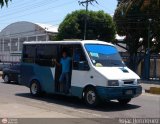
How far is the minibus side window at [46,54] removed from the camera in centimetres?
1555

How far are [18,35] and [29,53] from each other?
5557 cm

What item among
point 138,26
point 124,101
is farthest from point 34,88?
point 138,26

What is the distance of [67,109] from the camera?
1332 centimetres

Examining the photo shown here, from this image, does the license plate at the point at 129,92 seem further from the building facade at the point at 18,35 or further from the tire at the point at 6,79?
the building facade at the point at 18,35

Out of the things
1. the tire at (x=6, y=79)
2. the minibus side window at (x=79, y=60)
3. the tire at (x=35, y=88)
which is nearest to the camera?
the minibus side window at (x=79, y=60)

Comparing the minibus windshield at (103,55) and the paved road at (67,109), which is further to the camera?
the minibus windshield at (103,55)

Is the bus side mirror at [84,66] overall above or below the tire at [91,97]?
above

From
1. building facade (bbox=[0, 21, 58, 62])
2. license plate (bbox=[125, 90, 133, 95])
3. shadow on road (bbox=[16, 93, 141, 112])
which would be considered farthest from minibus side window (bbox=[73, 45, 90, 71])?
building facade (bbox=[0, 21, 58, 62])

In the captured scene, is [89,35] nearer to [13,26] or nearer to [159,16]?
[159,16]

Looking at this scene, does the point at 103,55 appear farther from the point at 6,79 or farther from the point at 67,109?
the point at 6,79

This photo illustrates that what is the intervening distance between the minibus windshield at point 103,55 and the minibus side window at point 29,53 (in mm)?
3137

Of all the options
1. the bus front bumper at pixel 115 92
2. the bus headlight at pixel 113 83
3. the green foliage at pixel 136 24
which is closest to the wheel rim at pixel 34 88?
the bus front bumper at pixel 115 92

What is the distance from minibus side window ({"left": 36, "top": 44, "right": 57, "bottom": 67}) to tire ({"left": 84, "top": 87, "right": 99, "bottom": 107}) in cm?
217

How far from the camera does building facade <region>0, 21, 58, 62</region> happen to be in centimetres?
6336
